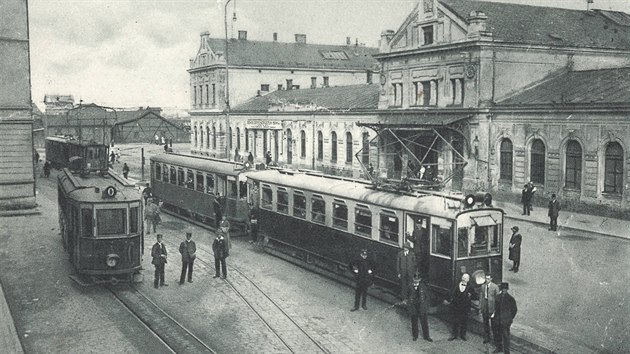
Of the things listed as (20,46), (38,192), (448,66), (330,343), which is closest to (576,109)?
(448,66)

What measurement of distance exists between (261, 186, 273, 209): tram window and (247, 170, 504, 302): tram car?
1.4 inches

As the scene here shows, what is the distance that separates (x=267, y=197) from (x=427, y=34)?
67.2ft

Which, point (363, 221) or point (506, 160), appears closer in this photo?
point (363, 221)

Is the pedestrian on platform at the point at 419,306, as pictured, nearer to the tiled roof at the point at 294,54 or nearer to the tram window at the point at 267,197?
the tram window at the point at 267,197

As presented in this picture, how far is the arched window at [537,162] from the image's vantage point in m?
29.5

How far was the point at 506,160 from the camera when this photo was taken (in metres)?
31.7

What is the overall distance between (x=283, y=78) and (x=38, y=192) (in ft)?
111

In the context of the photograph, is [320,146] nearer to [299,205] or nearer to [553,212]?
[553,212]

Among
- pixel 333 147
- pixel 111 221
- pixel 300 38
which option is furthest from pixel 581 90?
pixel 300 38

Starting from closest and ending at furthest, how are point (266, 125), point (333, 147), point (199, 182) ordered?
1. point (199, 182)
2. point (266, 125)
3. point (333, 147)

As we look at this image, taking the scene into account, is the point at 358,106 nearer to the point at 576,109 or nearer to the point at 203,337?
the point at 576,109

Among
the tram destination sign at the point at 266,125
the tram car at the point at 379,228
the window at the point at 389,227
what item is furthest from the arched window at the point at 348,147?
the window at the point at 389,227

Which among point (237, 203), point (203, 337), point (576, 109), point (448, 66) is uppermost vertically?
point (448, 66)

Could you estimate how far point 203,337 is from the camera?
12.6 meters
